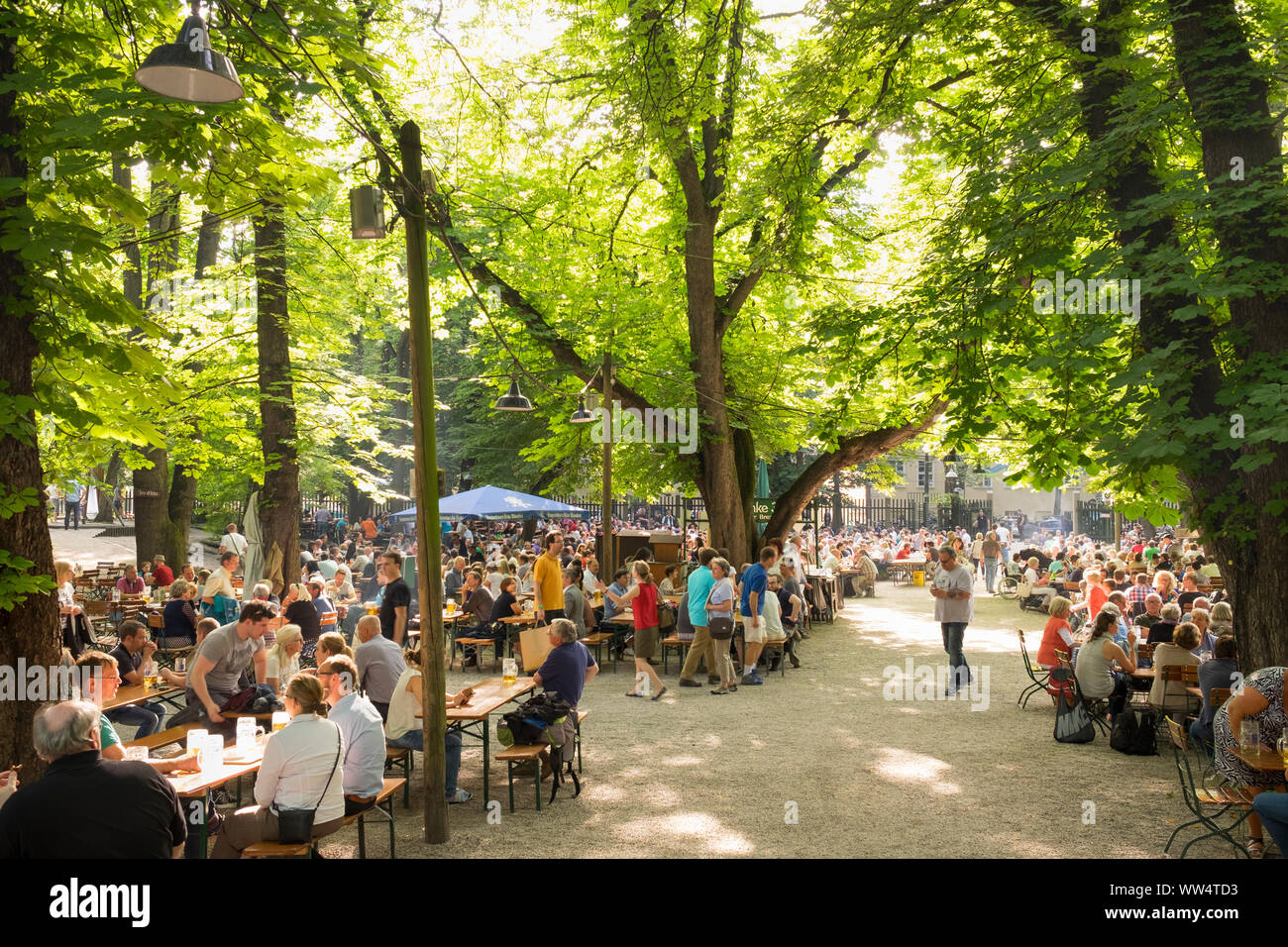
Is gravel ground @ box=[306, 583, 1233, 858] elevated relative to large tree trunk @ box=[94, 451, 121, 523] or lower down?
lower down

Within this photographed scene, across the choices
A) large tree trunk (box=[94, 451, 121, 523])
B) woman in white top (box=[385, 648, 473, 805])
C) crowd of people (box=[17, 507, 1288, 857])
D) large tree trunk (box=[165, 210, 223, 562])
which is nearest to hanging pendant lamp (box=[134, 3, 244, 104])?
crowd of people (box=[17, 507, 1288, 857])

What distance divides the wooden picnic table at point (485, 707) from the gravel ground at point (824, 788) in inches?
17.0

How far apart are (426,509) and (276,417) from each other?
900 cm

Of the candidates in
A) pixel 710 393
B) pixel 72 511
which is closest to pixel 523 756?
pixel 710 393

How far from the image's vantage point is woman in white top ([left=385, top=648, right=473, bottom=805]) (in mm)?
8500

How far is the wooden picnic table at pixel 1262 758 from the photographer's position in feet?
21.4

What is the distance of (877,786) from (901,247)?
11946 millimetres

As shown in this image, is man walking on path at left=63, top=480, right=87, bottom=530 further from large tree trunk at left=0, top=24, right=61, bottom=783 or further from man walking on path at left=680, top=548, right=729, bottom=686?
large tree trunk at left=0, top=24, right=61, bottom=783

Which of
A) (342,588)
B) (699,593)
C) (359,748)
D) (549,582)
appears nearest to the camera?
(359,748)

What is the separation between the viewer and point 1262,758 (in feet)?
21.9

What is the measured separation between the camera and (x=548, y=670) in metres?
9.05

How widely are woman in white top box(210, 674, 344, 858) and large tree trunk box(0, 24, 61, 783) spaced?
1.36 meters

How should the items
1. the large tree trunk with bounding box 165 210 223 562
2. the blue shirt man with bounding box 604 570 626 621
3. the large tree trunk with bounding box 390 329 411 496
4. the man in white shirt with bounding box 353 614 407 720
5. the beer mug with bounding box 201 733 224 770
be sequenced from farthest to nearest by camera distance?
the large tree trunk with bounding box 390 329 411 496 → the large tree trunk with bounding box 165 210 223 562 → the blue shirt man with bounding box 604 570 626 621 → the man in white shirt with bounding box 353 614 407 720 → the beer mug with bounding box 201 733 224 770

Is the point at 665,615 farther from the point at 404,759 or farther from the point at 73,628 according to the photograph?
the point at 73,628
